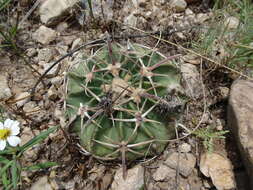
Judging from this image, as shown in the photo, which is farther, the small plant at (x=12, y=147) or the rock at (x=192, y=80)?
the rock at (x=192, y=80)

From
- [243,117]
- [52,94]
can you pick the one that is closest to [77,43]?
[52,94]

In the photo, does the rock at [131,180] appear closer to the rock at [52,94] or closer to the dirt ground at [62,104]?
the dirt ground at [62,104]

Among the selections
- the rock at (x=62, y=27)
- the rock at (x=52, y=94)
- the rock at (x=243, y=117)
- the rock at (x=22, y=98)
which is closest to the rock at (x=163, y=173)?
the rock at (x=243, y=117)

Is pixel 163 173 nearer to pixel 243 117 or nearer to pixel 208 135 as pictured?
pixel 208 135

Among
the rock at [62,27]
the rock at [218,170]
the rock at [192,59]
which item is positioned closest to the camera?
the rock at [218,170]

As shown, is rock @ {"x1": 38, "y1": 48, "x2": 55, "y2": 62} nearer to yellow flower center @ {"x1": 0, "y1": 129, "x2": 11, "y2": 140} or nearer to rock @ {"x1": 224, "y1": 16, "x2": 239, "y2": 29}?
yellow flower center @ {"x1": 0, "y1": 129, "x2": 11, "y2": 140}

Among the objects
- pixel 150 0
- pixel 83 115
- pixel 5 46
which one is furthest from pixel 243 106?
pixel 5 46
